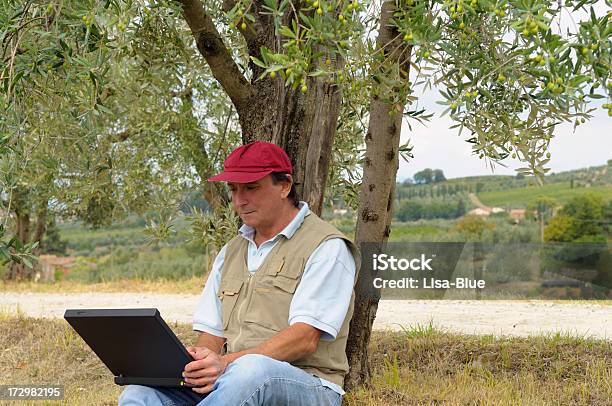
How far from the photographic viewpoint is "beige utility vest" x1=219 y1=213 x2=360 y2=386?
4527 mm

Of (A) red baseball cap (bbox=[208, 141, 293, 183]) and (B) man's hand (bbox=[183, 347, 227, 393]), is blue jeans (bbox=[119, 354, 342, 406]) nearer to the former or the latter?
(B) man's hand (bbox=[183, 347, 227, 393])

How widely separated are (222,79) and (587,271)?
12583 millimetres

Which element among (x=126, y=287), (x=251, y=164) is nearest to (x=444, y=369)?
(x=251, y=164)

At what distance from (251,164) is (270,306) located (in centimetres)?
79

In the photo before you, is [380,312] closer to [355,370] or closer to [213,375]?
[355,370]

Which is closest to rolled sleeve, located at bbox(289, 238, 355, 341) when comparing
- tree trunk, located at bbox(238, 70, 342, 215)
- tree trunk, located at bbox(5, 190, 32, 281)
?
tree trunk, located at bbox(238, 70, 342, 215)

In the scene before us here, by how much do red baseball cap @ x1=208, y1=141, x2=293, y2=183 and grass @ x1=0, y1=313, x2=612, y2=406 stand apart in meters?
2.47

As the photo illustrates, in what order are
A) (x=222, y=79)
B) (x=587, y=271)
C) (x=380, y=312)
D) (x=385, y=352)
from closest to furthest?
(x=222, y=79)
(x=385, y=352)
(x=380, y=312)
(x=587, y=271)

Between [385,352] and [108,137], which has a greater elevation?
[108,137]

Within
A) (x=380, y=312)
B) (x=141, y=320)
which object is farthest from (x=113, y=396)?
(x=380, y=312)

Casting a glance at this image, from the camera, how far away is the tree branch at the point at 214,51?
6.07 m

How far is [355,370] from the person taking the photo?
271 inches

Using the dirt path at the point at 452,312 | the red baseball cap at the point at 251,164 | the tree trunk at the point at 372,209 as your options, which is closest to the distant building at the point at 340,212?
the dirt path at the point at 452,312

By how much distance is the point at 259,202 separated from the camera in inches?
188
